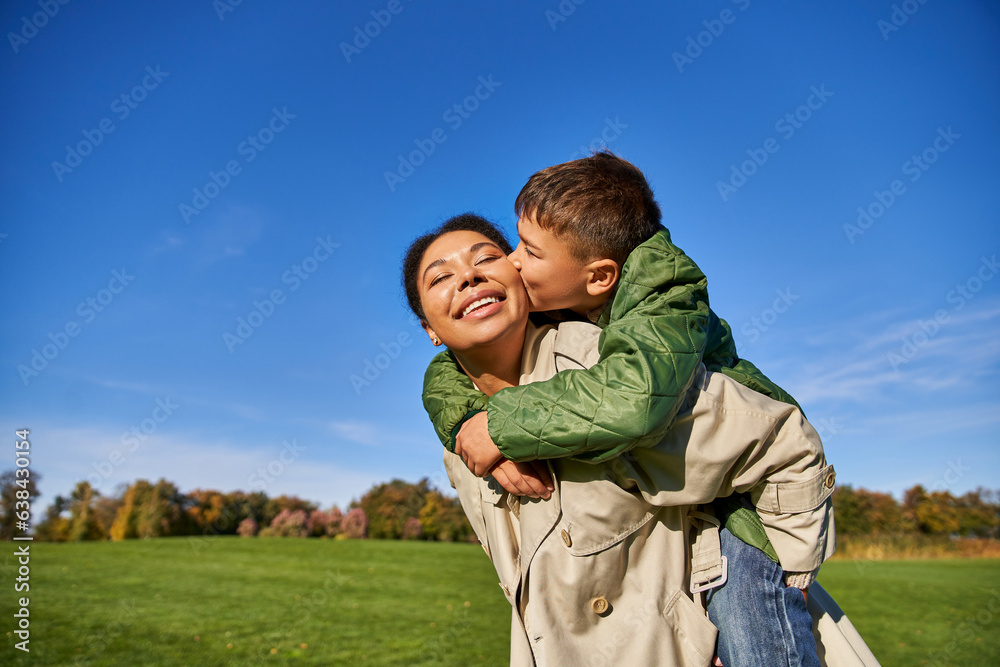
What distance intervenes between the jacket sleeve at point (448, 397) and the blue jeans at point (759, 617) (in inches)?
43.2

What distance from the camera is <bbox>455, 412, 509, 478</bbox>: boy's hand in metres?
2.16

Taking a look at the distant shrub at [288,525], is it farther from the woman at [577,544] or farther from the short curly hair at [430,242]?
the woman at [577,544]

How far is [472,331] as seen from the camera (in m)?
2.45

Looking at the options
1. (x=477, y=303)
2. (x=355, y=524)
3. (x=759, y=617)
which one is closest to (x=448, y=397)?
(x=477, y=303)

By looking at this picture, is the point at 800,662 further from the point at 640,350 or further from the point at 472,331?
the point at 472,331

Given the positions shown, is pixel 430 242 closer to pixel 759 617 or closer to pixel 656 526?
pixel 656 526

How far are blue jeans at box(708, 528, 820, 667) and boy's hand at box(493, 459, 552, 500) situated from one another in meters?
0.67

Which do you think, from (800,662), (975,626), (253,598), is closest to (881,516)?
(975,626)

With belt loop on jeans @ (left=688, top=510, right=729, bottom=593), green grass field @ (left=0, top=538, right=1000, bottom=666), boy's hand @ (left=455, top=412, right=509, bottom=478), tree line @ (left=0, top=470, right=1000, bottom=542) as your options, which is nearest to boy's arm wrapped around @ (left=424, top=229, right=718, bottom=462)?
boy's hand @ (left=455, top=412, right=509, bottom=478)

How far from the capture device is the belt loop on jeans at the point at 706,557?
2.13m

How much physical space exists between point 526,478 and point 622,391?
0.57m

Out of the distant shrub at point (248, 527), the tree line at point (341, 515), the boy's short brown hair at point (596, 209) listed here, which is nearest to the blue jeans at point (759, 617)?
the boy's short brown hair at point (596, 209)

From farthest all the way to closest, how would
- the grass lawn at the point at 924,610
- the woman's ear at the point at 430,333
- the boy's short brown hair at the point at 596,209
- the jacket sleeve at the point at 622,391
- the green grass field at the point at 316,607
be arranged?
the grass lawn at the point at 924,610 < the green grass field at the point at 316,607 < the woman's ear at the point at 430,333 < the boy's short brown hair at the point at 596,209 < the jacket sleeve at the point at 622,391

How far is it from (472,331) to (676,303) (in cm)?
80
